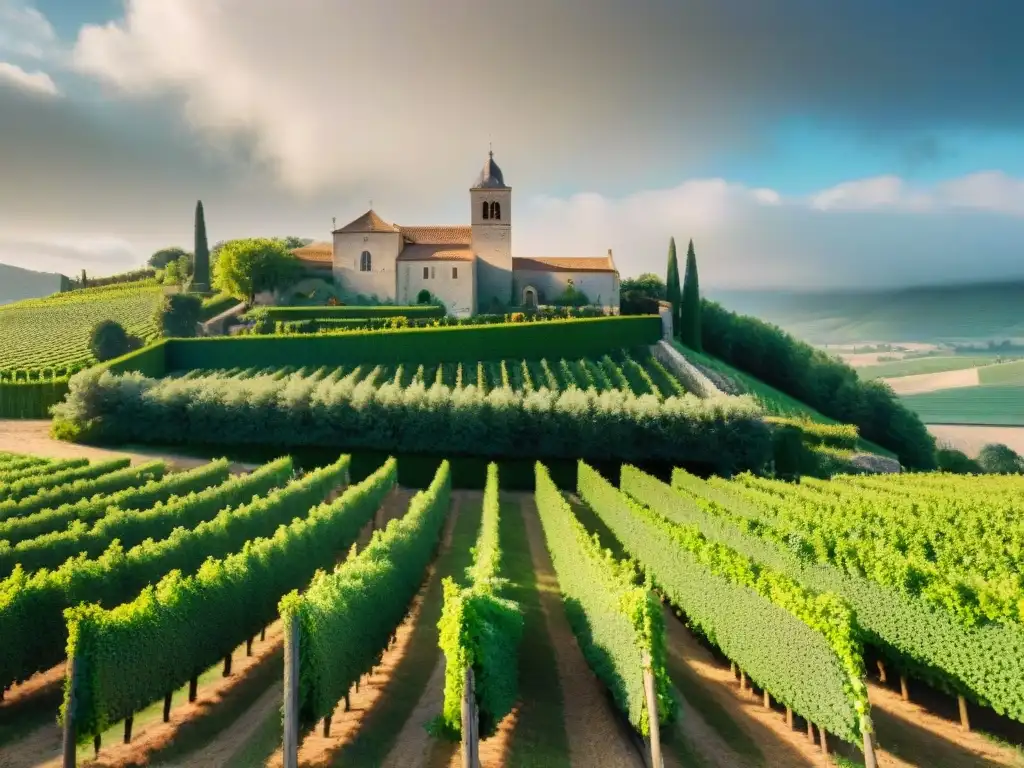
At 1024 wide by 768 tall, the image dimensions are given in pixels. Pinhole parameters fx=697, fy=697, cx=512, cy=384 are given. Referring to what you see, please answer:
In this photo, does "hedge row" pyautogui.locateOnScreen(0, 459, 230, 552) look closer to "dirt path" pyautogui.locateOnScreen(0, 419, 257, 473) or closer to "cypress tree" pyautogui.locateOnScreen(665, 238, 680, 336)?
"dirt path" pyautogui.locateOnScreen(0, 419, 257, 473)

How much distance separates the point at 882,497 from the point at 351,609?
19799 mm

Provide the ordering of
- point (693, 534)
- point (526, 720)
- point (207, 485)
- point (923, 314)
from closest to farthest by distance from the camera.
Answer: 1. point (526, 720)
2. point (693, 534)
3. point (207, 485)
4. point (923, 314)

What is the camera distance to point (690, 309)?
6344cm

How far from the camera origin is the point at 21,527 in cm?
1977

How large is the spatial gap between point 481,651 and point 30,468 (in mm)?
26057

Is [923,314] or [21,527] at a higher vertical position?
[923,314]

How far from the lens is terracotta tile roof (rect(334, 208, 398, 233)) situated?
6725 cm

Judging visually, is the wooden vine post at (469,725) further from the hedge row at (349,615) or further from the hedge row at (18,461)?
the hedge row at (18,461)

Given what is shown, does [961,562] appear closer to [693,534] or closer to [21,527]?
[693,534]

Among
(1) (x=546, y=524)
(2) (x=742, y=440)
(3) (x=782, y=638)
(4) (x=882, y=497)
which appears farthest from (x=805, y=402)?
(3) (x=782, y=638)

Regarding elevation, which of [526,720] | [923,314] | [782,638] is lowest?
[526,720]

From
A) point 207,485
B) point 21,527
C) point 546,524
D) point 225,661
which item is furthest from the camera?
point 207,485

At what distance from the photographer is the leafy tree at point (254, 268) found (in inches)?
2534

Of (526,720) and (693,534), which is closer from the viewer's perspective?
(526,720)
